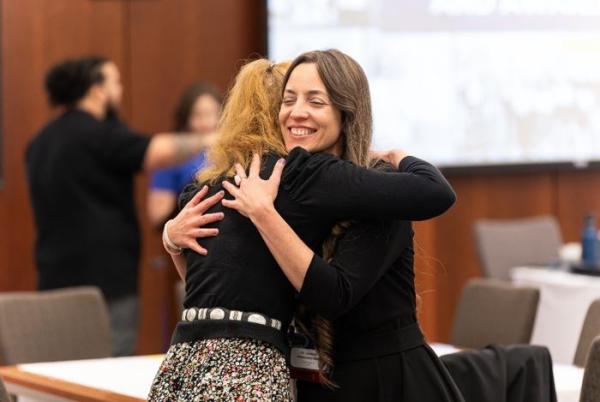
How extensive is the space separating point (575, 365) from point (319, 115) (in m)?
1.47

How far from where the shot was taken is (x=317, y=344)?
8.63ft

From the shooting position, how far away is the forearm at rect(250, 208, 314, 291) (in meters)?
2.44

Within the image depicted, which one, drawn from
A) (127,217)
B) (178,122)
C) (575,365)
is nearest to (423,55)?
(178,122)

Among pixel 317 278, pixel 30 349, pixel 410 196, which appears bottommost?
pixel 30 349

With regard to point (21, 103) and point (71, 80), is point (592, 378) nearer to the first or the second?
point (71, 80)

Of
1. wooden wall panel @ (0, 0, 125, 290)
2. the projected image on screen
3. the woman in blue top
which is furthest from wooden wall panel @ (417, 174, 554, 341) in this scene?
wooden wall panel @ (0, 0, 125, 290)

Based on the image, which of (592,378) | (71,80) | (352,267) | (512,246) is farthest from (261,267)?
Result: (512,246)

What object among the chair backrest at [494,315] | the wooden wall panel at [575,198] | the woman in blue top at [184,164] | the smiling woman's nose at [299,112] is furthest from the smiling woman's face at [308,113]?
the wooden wall panel at [575,198]

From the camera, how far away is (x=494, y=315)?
4098 millimetres

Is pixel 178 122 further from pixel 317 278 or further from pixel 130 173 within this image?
pixel 317 278

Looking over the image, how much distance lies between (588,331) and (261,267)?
148 cm

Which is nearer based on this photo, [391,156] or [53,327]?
[391,156]

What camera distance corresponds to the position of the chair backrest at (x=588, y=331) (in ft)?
11.7

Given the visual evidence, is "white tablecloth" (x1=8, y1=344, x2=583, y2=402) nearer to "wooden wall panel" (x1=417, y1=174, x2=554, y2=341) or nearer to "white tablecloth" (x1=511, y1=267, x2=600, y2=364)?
"white tablecloth" (x1=511, y1=267, x2=600, y2=364)
